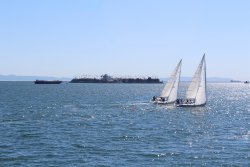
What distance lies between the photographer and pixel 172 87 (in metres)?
115

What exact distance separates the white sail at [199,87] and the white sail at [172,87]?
910 centimetres

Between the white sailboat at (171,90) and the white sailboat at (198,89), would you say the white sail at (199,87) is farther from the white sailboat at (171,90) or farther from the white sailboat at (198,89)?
the white sailboat at (171,90)

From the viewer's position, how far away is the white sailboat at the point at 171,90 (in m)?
113

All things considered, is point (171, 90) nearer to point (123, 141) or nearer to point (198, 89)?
point (198, 89)

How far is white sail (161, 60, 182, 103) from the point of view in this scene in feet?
371

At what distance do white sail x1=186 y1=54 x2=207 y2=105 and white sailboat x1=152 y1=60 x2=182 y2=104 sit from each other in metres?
9.05

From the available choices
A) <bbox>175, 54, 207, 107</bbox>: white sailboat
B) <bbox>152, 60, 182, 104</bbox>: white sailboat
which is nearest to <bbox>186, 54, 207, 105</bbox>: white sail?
<bbox>175, 54, 207, 107</bbox>: white sailboat

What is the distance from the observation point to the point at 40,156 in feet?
142

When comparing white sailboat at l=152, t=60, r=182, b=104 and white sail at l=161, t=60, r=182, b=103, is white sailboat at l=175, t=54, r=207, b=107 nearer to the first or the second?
white sailboat at l=152, t=60, r=182, b=104

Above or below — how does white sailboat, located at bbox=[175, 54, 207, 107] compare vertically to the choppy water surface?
above

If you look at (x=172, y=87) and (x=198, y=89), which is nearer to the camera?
(x=198, y=89)

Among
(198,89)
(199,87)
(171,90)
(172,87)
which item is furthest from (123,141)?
(172,87)

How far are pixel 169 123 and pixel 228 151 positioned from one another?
25210 mm

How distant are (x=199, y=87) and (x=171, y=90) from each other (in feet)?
40.9
